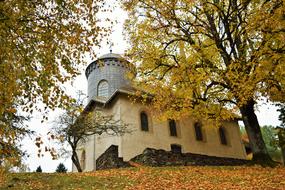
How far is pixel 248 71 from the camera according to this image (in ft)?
58.0

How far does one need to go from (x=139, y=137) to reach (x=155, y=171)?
9420mm

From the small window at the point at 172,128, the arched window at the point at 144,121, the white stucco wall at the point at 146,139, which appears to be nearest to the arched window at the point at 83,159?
the white stucco wall at the point at 146,139

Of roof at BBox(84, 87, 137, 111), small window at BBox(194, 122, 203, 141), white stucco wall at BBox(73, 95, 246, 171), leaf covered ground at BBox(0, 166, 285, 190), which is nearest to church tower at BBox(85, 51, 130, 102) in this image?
roof at BBox(84, 87, 137, 111)

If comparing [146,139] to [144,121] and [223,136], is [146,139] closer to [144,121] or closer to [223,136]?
[144,121]

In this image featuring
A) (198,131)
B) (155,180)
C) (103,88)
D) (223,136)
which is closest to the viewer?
(155,180)

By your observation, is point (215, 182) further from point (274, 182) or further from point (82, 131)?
point (82, 131)

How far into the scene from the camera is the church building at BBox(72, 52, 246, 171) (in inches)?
998

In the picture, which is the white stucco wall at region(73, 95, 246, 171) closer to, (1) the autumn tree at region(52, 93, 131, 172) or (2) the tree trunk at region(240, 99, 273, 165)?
(1) the autumn tree at region(52, 93, 131, 172)

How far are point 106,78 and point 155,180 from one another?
21.5 metres

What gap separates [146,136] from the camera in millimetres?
25844

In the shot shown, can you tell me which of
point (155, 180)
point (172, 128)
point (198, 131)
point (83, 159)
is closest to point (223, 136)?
point (198, 131)

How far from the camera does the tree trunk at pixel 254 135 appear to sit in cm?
1805

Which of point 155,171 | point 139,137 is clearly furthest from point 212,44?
point 139,137

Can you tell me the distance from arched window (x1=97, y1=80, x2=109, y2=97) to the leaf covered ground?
17.8 m
